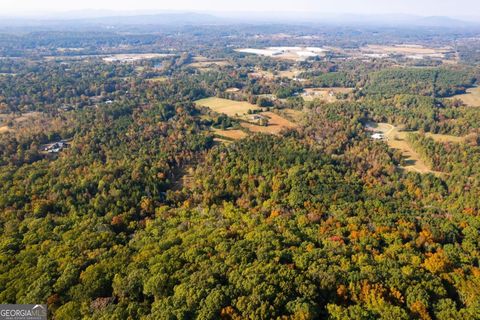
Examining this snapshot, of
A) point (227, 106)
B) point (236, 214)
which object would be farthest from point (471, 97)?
point (236, 214)

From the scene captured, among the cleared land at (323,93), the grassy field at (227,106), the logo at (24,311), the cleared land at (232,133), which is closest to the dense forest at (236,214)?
the logo at (24,311)

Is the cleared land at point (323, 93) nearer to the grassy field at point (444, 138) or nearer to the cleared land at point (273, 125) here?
the cleared land at point (273, 125)

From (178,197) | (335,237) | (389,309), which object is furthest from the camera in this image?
(178,197)

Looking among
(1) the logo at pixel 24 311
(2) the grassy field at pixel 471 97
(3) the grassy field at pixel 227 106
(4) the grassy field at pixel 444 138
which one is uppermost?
(2) the grassy field at pixel 471 97

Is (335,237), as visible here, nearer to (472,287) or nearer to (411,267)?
(411,267)

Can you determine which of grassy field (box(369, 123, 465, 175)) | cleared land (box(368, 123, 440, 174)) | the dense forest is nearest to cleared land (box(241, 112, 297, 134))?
the dense forest

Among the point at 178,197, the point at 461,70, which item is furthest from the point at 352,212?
the point at 461,70
